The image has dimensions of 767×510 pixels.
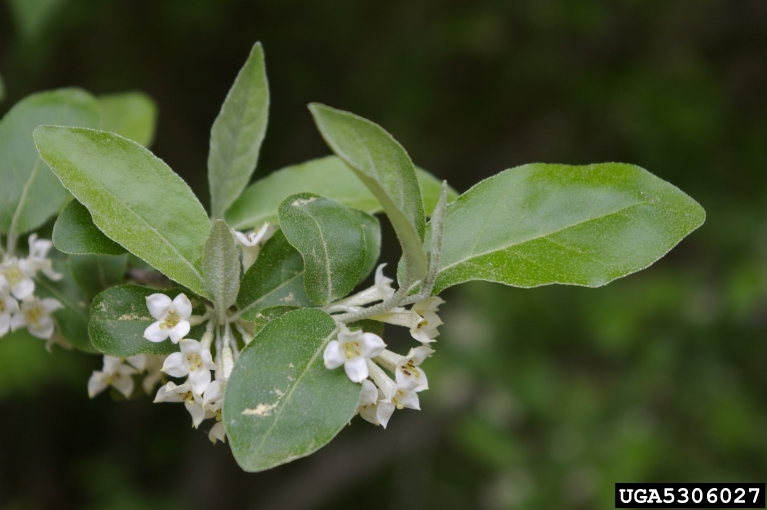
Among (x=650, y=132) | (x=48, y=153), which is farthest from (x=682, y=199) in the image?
(x=650, y=132)

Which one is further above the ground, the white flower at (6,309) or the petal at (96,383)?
the white flower at (6,309)

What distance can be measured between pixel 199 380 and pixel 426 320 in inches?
10.7

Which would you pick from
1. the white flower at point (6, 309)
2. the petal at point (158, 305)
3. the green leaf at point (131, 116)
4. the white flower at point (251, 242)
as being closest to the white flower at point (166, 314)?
the petal at point (158, 305)

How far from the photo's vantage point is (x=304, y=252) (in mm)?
770

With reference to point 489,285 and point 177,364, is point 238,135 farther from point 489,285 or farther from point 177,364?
point 489,285

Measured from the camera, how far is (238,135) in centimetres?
91

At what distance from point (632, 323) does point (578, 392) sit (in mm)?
438

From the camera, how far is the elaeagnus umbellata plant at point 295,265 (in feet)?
2.19

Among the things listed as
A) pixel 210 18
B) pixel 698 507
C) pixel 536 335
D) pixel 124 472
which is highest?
pixel 210 18

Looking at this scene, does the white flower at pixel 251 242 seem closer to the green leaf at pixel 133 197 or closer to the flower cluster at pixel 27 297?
the green leaf at pixel 133 197

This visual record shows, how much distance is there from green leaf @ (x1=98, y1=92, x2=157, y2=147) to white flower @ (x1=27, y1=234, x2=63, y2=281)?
39 cm

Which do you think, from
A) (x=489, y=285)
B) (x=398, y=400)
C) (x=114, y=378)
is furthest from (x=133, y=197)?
(x=489, y=285)

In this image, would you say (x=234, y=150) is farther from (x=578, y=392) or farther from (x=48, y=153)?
(x=578, y=392)

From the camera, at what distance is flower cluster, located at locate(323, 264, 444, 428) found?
699 mm
